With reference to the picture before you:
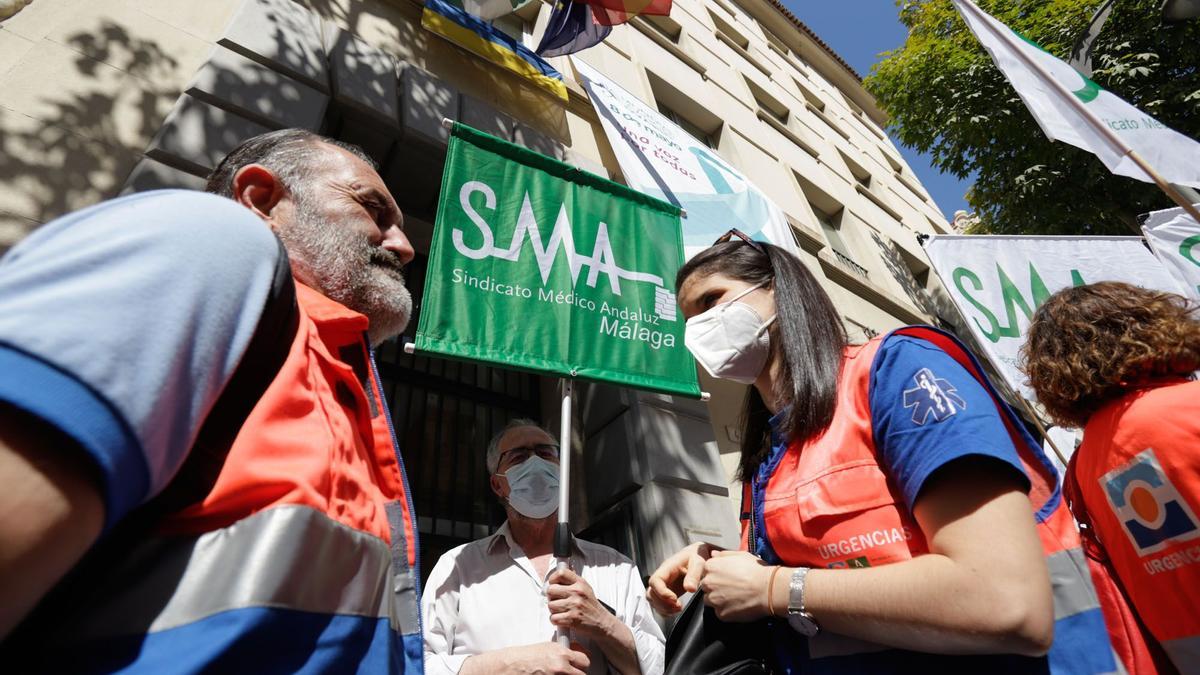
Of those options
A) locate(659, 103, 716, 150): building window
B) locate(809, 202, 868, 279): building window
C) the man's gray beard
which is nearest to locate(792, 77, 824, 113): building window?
locate(809, 202, 868, 279): building window

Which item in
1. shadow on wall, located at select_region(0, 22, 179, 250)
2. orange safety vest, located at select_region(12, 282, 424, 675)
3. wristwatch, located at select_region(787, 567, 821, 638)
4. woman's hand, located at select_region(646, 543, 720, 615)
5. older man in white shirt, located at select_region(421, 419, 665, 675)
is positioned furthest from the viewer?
shadow on wall, located at select_region(0, 22, 179, 250)

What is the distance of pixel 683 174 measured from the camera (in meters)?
5.16

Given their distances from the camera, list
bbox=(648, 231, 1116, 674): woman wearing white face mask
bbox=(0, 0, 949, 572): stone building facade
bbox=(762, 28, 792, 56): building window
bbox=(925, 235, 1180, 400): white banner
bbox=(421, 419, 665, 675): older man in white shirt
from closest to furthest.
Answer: bbox=(648, 231, 1116, 674): woman wearing white face mask
bbox=(421, 419, 665, 675): older man in white shirt
bbox=(0, 0, 949, 572): stone building facade
bbox=(925, 235, 1180, 400): white banner
bbox=(762, 28, 792, 56): building window

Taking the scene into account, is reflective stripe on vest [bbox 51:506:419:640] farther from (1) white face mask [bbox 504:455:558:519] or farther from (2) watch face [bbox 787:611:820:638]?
(1) white face mask [bbox 504:455:558:519]

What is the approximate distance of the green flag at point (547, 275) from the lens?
299cm

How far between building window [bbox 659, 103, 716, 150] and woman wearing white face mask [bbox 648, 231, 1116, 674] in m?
7.93

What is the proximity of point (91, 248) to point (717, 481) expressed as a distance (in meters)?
3.87

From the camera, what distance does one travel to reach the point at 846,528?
3.95 feet

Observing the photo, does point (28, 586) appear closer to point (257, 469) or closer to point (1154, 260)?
point (257, 469)

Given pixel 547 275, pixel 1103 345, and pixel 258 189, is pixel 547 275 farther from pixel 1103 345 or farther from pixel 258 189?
pixel 1103 345

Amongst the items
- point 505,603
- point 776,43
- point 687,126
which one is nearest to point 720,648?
point 505,603

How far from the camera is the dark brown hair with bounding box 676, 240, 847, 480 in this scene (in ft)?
4.69

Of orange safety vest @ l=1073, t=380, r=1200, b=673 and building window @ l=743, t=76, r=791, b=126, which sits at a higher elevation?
building window @ l=743, t=76, r=791, b=126

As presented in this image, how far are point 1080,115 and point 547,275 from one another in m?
4.32
